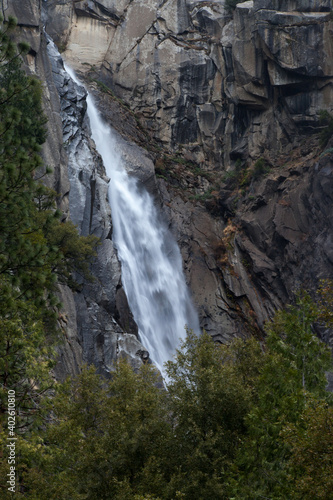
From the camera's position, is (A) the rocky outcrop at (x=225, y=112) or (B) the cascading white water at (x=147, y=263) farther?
(A) the rocky outcrop at (x=225, y=112)

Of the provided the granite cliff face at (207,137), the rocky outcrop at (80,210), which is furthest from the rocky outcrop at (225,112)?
the rocky outcrop at (80,210)

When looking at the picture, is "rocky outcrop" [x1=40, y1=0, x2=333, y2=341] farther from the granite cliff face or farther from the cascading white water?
the cascading white water

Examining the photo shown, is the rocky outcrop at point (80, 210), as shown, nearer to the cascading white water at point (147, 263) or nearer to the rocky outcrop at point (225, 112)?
the cascading white water at point (147, 263)

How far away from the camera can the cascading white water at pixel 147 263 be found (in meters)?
30.8

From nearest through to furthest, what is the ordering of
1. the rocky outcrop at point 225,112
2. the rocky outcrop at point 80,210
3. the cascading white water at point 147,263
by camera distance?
the rocky outcrop at point 80,210 < the cascading white water at point 147,263 < the rocky outcrop at point 225,112

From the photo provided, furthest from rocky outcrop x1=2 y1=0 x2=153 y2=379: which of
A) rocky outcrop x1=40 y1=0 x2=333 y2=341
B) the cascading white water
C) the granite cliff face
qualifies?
rocky outcrop x1=40 y1=0 x2=333 y2=341

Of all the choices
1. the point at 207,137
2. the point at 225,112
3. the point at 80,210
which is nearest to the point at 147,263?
the point at 80,210

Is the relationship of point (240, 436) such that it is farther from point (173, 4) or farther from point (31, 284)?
point (173, 4)

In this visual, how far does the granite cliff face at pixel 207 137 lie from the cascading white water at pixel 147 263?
1.41 meters

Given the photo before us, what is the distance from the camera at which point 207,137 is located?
4594 centimetres

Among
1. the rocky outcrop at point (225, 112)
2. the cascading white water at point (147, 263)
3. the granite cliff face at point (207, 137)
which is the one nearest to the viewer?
the granite cliff face at point (207, 137)

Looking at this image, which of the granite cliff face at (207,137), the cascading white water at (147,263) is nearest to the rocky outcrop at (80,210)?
the granite cliff face at (207,137)

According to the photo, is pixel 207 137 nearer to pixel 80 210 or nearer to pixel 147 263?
pixel 147 263

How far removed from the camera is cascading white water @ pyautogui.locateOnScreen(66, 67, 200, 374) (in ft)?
101
